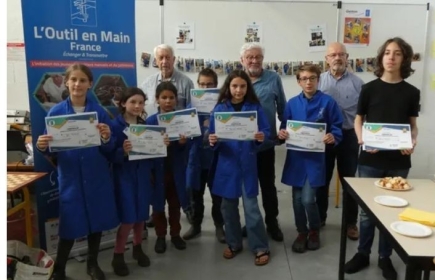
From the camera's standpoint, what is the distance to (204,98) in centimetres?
304

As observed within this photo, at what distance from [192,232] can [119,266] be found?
78cm

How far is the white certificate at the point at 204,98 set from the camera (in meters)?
3.03

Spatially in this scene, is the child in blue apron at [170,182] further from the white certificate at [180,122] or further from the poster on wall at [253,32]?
the poster on wall at [253,32]

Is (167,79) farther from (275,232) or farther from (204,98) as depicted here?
(275,232)

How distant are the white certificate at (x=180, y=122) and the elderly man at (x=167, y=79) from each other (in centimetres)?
33

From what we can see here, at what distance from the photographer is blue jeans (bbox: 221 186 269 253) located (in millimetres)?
2840

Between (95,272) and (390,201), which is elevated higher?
(390,201)

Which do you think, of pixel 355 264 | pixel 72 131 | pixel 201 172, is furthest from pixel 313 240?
pixel 72 131

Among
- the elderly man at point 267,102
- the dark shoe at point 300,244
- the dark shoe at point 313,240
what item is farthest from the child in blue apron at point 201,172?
the dark shoe at point 313,240

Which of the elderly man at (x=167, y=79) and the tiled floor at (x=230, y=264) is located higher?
the elderly man at (x=167, y=79)

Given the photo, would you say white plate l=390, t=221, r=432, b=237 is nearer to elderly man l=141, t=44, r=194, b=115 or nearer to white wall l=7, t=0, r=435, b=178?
elderly man l=141, t=44, r=194, b=115

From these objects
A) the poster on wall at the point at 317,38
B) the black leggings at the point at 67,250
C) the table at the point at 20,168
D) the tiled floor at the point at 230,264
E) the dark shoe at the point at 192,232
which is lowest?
the tiled floor at the point at 230,264

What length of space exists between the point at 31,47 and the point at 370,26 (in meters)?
3.33

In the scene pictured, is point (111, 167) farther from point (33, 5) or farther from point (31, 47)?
point (33, 5)
